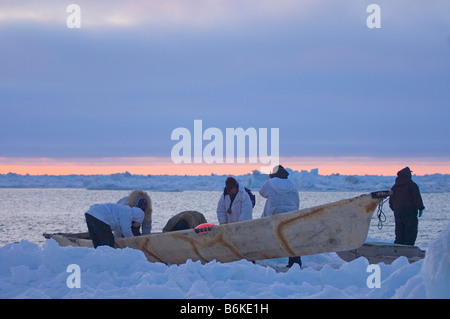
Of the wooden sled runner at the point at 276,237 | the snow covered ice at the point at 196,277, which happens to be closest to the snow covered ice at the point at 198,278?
the snow covered ice at the point at 196,277

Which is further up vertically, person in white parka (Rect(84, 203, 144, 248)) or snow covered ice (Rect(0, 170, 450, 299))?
person in white parka (Rect(84, 203, 144, 248))

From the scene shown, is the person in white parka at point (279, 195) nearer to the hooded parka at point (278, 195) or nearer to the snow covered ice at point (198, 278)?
Answer: the hooded parka at point (278, 195)

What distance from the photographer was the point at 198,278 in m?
6.50

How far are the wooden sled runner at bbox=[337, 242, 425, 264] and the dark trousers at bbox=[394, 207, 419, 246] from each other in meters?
1.04

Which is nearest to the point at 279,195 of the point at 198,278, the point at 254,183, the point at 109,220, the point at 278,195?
the point at 278,195

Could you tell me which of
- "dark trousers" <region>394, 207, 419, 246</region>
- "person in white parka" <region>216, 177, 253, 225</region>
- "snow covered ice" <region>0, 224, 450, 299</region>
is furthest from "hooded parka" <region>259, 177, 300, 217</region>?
"dark trousers" <region>394, 207, 419, 246</region>

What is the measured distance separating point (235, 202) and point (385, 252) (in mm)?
2896

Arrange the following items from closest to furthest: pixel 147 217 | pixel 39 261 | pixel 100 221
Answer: pixel 39 261 → pixel 100 221 → pixel 147 217

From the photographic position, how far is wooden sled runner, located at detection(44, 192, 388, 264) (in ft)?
26.0

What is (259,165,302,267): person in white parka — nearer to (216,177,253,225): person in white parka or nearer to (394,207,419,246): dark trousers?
(216,177,253,225): person in white parka

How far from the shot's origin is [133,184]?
96250mm

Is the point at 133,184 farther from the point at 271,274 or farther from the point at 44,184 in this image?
the point at 271,274
